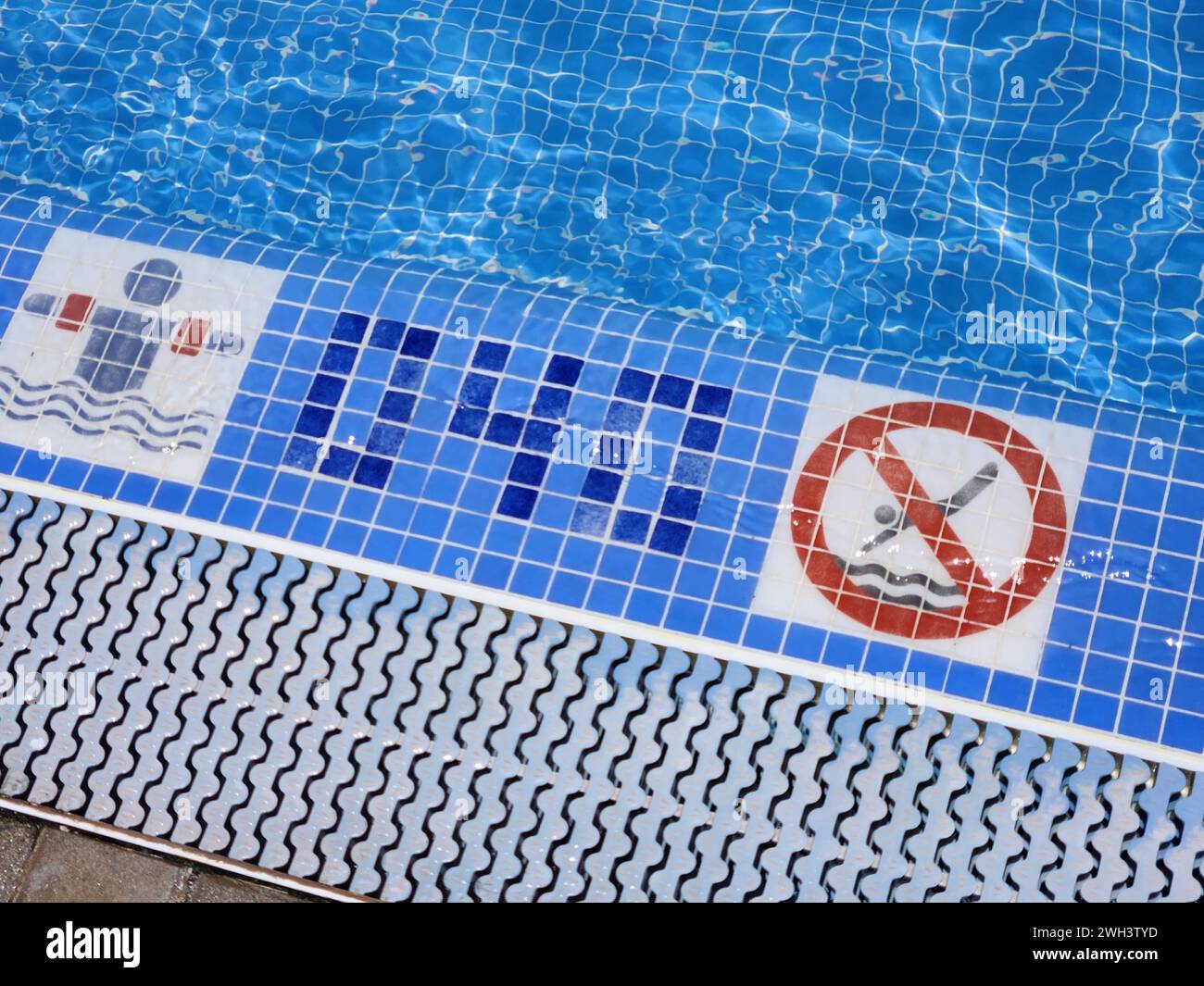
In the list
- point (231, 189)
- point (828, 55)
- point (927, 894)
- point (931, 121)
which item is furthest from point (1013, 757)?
point (231, 189)

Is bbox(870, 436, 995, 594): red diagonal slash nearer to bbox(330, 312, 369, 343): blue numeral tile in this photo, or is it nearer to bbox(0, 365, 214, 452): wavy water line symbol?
bbox(330, 312, 369, 343): blue numeral tile

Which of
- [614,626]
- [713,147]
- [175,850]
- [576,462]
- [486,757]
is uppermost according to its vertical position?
[713,147]

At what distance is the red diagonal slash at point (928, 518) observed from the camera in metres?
4.89

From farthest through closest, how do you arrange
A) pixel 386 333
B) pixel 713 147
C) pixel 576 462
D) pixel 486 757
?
1. pixel 713 147
2. pixel 386 333
3. pixel 576 462
4. pixel 486 757

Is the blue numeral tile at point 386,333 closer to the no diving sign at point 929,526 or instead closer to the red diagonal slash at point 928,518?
the no diving sign at point 929,526

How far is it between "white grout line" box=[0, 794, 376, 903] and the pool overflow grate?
0.03m

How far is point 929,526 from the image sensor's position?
4.96 meters

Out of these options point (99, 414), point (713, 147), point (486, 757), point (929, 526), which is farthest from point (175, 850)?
point (713, 147)

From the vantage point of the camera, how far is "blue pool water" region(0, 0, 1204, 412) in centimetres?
605

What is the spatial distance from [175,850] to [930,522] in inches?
113

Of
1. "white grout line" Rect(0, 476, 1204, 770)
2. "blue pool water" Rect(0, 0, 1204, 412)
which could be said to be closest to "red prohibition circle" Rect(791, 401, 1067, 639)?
"white grout line" Rect(0, 476, 1204, 770)

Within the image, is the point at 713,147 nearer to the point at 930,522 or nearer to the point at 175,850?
the point at 930,522

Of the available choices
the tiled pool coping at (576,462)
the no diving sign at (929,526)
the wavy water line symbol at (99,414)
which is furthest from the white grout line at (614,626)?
the wavy water line symbol at (99,414)
